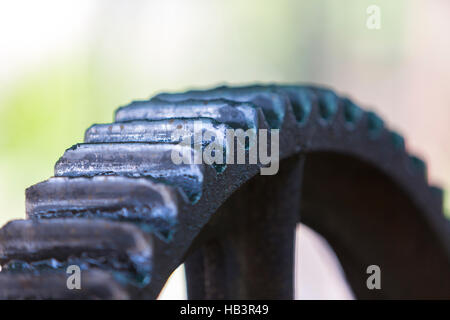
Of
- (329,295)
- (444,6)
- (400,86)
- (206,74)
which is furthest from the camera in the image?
(206,74)

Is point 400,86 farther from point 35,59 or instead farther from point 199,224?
point 199,224

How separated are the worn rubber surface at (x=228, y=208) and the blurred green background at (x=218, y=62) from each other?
2390mm

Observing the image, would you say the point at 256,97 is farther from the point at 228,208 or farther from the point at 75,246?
the point at 75,246

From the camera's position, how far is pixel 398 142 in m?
0.88

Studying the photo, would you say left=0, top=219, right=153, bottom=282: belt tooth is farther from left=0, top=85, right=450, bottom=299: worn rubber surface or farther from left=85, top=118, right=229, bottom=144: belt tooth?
left=85, top=118, right=229, bottom=144: belt tooth

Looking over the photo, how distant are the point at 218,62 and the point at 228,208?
127 inches

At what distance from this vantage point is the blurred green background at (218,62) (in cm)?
338

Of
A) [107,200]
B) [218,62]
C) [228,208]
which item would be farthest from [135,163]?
[218,62]

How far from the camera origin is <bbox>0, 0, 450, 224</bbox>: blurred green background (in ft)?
11.1

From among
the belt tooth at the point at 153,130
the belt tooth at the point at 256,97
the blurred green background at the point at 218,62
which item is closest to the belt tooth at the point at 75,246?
the belt tooth at the point at 153,130

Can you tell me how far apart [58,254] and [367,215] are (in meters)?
0.64

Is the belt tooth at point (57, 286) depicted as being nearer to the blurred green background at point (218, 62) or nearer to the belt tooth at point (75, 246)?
the belt tooth at point (75, 246)

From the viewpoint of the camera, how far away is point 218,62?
3.84 meters
